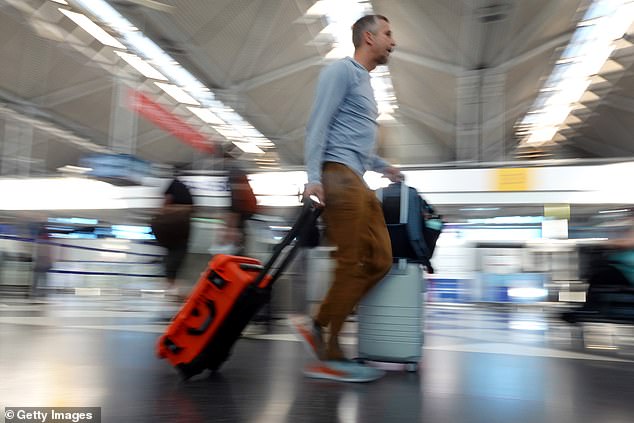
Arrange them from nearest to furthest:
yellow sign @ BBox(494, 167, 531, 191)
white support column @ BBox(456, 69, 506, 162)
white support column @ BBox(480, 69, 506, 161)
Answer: yellow sign @ BBox(494, 167, 531, 191)
white support column @ BBox(456, 69, 506, 162)
white support column @ BBox(480, 69, 506, 161)

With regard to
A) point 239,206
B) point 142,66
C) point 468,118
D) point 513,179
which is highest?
point 142,66

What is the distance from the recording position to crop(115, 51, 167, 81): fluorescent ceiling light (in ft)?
56.1

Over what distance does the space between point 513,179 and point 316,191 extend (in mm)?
11892

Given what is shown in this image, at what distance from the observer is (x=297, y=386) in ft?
6.81

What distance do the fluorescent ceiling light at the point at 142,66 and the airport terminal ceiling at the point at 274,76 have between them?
104mm

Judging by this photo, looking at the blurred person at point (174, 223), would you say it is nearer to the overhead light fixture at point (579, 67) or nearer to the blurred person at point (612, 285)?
the blurred person at point (612, 285)

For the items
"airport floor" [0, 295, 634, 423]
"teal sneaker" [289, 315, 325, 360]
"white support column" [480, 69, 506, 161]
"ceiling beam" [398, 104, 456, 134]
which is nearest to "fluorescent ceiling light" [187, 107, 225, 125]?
"ceiling beam" [398, 104, 456, 134]

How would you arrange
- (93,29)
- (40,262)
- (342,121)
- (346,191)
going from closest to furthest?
(346,191) → (342,121) → (40,262) → (93,29)

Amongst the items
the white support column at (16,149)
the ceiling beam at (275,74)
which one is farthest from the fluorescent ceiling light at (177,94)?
the white support column at (16,149)

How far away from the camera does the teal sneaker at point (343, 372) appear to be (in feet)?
7.20

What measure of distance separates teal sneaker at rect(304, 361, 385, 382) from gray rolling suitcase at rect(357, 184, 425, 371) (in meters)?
0.29

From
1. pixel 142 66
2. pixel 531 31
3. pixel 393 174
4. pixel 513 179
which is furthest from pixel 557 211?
pixel 142 66

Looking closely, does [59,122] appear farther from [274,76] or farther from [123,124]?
[274,76]

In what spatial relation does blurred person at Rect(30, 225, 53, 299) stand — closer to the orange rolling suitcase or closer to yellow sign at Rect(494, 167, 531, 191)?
the orange rolling suitcase
